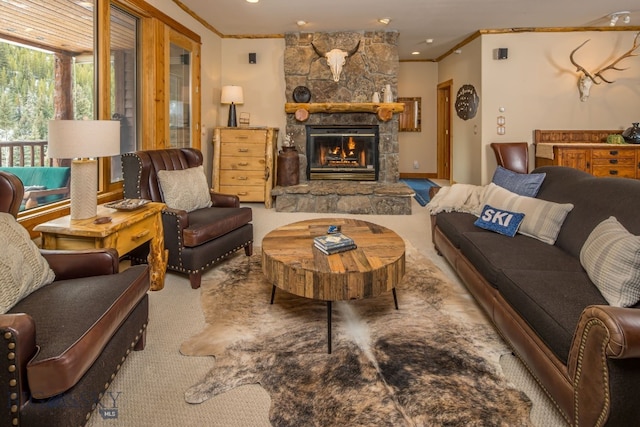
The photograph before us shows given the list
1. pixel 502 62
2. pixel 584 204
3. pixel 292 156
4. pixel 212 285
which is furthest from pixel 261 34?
pixel 584 204

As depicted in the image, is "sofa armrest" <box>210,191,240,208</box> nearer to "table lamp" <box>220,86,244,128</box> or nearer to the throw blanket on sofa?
the throw blanket on sofa

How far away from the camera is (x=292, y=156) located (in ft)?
19.5

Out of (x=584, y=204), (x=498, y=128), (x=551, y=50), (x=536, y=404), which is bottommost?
(x=536, y=404)

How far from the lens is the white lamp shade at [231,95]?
596 cm

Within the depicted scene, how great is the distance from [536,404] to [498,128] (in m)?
5.27

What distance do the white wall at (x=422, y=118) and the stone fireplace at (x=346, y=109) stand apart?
281 cm

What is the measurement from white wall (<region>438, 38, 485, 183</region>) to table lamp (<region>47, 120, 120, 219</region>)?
5.41 m

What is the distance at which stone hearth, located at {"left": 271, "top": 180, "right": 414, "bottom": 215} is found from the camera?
5441mm

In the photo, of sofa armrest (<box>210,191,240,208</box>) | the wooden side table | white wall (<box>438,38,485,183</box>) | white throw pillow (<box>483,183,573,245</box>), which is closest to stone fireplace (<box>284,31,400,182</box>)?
white wall (<box>438,38,485,183</box>)

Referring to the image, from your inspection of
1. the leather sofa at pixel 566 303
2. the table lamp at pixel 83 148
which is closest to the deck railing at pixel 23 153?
the table lamp at pixel 83 148

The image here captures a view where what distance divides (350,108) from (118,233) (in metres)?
4.26

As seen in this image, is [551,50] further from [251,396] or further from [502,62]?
[251,396]

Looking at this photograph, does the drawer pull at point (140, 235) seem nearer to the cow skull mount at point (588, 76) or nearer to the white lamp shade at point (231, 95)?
the white lamp shade at point (231, 95)

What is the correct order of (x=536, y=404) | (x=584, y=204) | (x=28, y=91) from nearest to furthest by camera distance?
(x=536, y=404)
(x=584, y=204)
(x=28, y=91)
